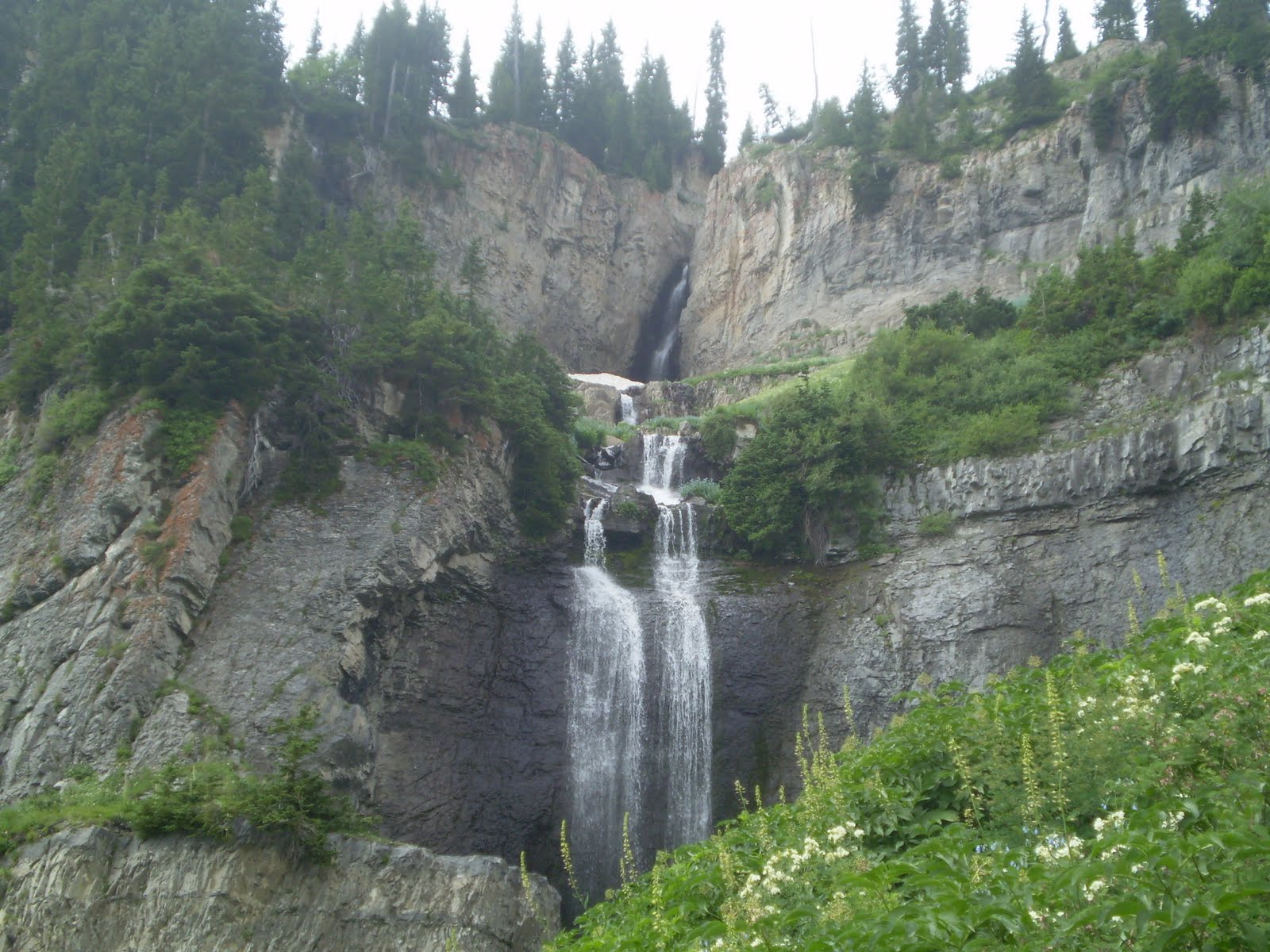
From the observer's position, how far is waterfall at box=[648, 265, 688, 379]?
53156 mm

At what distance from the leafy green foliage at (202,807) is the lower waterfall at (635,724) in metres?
6.11

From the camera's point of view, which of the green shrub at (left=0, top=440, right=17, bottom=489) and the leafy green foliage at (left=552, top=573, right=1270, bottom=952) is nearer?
the leafy green foliage at (left=552, top=573, right=1270, bottom=952)

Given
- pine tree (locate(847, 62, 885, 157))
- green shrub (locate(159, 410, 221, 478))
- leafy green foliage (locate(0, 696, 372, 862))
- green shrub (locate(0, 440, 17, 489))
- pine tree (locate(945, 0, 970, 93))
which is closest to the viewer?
leafy green foliage (locate(0, 696, 372, 862))

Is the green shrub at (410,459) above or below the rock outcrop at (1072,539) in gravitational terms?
above

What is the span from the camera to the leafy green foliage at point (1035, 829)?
4.13 m

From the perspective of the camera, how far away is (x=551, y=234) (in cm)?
5034

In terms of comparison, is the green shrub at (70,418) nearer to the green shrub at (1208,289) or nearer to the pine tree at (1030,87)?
the green shrub at (1208,289)

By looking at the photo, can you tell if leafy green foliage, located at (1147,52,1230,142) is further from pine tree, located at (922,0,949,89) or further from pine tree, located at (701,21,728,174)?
pine tree, located at (701,21,728,174)

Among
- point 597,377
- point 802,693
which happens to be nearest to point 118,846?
point 802,693

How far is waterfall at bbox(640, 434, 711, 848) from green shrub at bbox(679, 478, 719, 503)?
112cm

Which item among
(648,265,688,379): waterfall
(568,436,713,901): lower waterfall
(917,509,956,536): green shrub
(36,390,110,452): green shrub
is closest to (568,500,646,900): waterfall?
(568,436,713,901): lower waterfall

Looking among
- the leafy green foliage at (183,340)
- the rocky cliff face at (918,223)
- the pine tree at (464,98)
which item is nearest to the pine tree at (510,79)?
the pine tree at (464,98)

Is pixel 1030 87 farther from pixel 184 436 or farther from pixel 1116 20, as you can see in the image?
pixel 184 436

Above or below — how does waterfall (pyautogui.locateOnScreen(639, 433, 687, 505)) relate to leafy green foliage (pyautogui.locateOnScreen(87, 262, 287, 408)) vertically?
below
